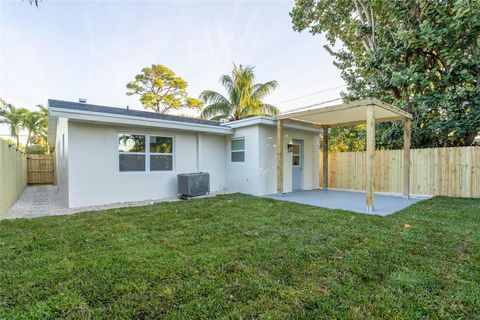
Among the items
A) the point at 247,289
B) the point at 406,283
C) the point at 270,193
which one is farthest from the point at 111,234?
the point at 270,193

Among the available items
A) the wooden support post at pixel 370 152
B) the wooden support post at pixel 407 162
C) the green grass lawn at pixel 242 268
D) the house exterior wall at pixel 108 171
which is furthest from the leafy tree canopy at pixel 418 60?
the house exterior wall at pixel 108 171

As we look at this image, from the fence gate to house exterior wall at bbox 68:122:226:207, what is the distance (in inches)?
396

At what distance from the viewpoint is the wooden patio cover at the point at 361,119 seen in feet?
18.7

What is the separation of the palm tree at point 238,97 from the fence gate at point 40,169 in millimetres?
9786

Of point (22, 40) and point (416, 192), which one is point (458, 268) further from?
point (22, 40)

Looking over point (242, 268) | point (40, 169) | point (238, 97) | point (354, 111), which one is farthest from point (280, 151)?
point (40, 169)

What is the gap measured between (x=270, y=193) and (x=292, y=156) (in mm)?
1917

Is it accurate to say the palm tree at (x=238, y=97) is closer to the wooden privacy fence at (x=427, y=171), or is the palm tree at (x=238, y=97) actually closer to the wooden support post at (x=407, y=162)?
the wooden privacy fence at (x=427, y=171)

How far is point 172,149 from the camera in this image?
829 centimetres

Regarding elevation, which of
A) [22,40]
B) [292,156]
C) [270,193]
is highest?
[22,40]

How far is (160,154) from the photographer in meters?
7.99

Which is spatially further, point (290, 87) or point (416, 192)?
point (290, 87)

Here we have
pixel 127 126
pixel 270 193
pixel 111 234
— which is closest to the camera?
pixel 111 234

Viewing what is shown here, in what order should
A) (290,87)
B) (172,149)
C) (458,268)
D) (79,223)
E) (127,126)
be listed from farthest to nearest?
(290,87), (172,149), (127,126), (79,223), (458,268)
